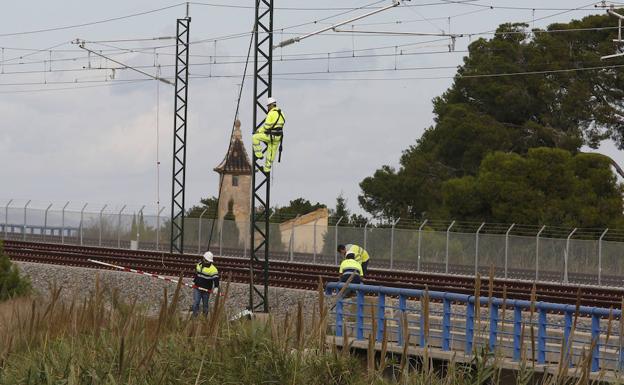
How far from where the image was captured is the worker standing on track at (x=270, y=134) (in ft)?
92.5

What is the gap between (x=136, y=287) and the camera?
115 feet

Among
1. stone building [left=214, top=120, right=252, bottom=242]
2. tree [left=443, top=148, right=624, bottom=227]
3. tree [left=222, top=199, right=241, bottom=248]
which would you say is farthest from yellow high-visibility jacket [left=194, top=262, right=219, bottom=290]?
stone building [left=214, top=120, right=252, bottom=242]

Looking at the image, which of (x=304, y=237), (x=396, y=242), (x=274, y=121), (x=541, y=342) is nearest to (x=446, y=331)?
(x=541, y=342)

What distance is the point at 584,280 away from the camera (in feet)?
140

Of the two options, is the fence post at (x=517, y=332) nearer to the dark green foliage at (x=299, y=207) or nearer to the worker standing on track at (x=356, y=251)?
the worker standing on track at (x=356, y=251)

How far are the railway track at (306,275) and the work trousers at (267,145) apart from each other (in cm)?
263

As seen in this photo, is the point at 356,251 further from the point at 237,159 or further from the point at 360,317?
the point at 237,159

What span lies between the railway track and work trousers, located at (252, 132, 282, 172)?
263cm

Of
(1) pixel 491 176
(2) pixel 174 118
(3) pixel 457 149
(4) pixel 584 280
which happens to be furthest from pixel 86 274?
(3) pixel 457 149

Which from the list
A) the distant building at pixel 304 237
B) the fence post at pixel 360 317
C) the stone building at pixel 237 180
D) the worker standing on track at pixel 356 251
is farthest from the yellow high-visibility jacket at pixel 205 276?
the stone building at pixel 237 180

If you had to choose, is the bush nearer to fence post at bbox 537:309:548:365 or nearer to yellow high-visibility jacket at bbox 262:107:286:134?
yellow high-visibility jacket at bbox 262:107:286:134

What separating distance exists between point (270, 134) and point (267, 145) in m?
0.24

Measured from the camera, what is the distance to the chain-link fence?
42.7m

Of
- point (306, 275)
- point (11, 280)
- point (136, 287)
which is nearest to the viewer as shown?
point (11, 280)
